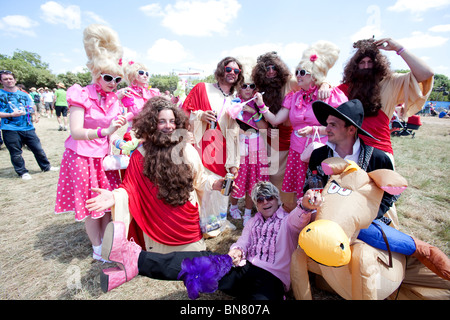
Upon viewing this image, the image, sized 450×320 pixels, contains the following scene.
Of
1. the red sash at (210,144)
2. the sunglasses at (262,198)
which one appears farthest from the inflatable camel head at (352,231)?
the red sash at (210,144)

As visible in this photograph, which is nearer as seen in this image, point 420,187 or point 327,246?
point 327,246

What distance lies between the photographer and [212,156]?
9.53ft

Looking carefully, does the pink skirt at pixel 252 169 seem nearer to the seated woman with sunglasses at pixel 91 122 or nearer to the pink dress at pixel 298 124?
the pink dress at pixel 298 124

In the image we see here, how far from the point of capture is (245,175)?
3062 mm

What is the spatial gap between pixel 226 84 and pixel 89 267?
272 cm

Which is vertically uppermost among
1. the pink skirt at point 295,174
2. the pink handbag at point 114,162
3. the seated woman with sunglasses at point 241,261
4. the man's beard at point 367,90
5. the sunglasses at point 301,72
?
the sunglasses at point 301,72

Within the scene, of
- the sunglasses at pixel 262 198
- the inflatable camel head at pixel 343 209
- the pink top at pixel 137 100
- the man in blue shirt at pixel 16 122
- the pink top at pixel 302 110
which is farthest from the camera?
the man in blue shirt at pixel 16 122

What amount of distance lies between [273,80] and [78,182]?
256 cm

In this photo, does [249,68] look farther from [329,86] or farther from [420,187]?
[420,187]

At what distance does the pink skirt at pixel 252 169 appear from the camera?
9.82ft

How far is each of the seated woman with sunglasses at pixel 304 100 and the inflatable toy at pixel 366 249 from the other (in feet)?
3.37

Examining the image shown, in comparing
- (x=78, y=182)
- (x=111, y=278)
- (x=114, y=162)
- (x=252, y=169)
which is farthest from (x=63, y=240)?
(x=252, y=169)

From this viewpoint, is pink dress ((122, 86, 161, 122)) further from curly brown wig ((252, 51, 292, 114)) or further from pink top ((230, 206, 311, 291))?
pink top ((230, 206, 311, 291))
